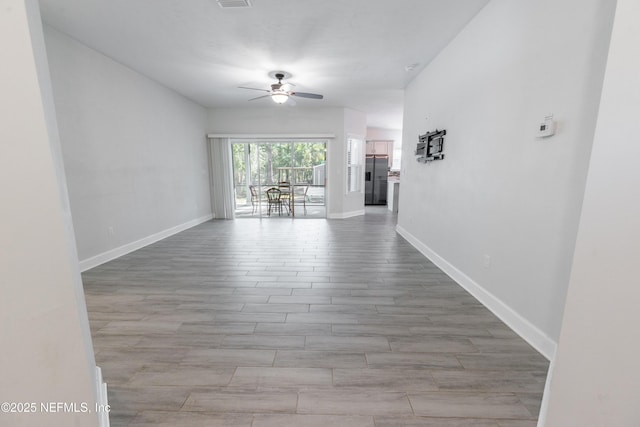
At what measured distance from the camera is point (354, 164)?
6539 mm

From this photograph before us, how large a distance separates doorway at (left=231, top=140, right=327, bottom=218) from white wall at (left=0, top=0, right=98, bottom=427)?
5.61m

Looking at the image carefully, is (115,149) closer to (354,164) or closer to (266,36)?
(266,36)

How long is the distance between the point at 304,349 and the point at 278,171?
5581 millimetres

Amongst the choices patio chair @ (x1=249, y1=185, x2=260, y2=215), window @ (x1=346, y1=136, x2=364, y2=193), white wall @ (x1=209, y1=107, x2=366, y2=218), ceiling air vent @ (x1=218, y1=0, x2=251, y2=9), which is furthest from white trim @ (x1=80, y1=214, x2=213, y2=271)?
window @ (x1=346, y1=136, x2=364, y2=193)

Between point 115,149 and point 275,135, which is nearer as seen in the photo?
point 115,149

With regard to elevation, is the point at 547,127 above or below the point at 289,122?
below

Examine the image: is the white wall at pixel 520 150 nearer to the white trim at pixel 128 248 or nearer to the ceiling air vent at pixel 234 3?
the ceiling air vent at pixel 234 3

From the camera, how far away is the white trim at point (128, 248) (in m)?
3.01

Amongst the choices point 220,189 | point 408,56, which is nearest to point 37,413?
point 408,56

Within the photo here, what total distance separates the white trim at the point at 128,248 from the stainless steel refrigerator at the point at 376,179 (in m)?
5.51

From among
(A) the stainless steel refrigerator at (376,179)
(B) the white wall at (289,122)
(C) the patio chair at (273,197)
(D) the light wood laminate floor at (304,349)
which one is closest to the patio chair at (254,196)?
(C) the patio chair at (273,197)

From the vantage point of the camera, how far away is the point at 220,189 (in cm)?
623

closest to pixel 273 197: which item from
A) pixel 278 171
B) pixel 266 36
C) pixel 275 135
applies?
pixel 278 171

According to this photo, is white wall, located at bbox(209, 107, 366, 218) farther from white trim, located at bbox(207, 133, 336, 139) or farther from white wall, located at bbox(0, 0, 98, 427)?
white wall, located at bbox(0, 0, 98, 427)
